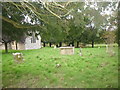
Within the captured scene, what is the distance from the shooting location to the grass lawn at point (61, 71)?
178 cm

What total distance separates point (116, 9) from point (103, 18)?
0.28m

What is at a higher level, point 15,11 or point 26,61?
point 15,11

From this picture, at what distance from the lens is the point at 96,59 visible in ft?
8.21

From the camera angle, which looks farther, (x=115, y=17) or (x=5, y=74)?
(x=5, y=74)

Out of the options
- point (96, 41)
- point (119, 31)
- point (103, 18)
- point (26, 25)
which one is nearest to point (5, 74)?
point (26, 25)

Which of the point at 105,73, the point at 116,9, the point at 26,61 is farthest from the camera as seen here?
the point at 26,61

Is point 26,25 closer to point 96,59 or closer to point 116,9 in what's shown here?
point 116,9

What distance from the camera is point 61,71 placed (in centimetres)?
218

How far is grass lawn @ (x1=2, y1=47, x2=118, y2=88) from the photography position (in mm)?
1781

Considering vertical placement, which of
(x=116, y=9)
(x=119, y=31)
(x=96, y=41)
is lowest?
(x=96, y=41)

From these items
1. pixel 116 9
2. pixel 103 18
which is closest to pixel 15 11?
pixel 103 18

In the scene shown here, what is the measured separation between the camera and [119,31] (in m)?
1.79

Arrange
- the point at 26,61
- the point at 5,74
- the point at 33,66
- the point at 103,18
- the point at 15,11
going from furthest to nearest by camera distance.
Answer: the point at 26,61 < the point at 33,66 < the point at 5,74 < the point at 15,11 < the point at 103,18

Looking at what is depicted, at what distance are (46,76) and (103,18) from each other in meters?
1.13
